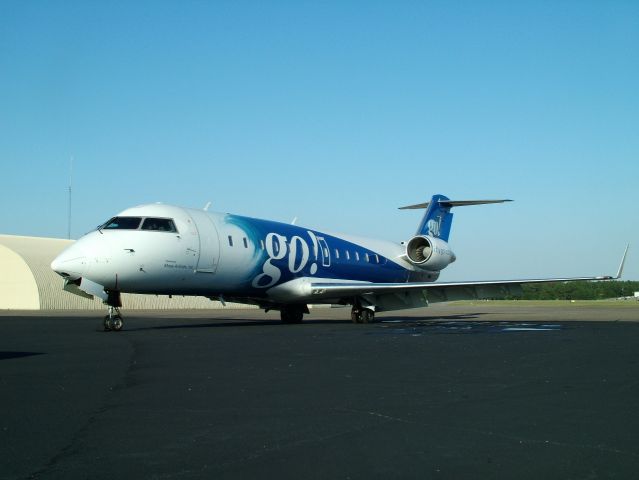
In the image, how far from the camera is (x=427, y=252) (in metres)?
32.4

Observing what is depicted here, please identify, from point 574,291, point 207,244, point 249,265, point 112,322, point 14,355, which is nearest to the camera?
point 14,355

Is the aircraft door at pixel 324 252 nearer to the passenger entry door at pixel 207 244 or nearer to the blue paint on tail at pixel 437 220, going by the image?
the passenger entry door at pixel 207 244

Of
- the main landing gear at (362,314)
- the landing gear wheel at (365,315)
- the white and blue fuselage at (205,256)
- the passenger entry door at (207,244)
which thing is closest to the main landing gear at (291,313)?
the white and blue fuselage at (205,256)

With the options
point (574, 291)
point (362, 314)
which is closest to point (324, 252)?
point (362, 314)

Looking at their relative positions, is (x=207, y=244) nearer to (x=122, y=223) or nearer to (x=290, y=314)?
(x=122, y=223)

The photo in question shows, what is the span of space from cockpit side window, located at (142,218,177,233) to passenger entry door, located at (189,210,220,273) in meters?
0.98

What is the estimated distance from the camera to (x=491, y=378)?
348 inches

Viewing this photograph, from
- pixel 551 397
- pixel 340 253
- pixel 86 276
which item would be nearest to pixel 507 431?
pixel 551 397

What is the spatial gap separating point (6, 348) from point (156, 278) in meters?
6.83

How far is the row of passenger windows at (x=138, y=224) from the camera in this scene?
64.6 feet

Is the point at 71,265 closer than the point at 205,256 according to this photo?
Yes

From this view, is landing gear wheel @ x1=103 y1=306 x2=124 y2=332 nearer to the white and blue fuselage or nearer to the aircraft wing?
the white and blue fuselage

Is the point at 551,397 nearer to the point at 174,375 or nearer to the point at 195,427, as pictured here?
the point at 195,427

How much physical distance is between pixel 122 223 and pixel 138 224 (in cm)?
44
